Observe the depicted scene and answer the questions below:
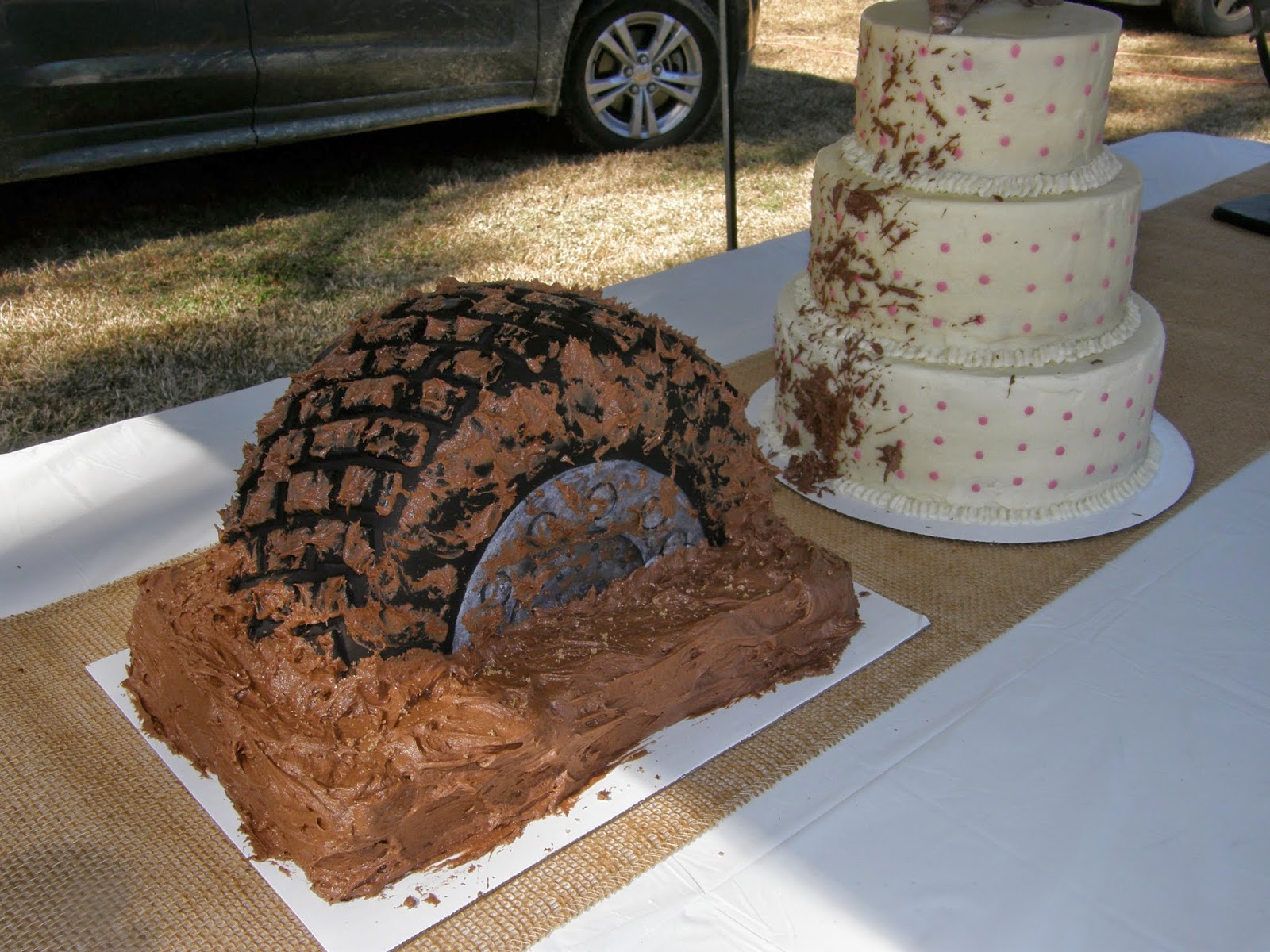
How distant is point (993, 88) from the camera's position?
70.7 inches

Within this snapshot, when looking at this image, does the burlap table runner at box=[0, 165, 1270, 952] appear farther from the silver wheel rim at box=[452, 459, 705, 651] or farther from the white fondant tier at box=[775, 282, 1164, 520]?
the silver wheel rim at box=[452, 459, 705, 651]

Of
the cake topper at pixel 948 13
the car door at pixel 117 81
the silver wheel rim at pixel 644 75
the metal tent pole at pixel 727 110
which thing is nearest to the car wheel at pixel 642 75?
the silver wheel rim at pixel 644 75

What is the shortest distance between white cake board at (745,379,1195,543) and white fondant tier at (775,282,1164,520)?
3 cm

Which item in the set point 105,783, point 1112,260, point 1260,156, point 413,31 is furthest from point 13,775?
point 1260,156

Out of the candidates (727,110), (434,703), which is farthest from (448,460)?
(727,110)

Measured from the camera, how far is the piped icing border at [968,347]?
6.37 feet

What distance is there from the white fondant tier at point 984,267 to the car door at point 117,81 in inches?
101

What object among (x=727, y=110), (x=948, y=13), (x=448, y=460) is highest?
(x=948, y=13)

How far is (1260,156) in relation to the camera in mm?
4148

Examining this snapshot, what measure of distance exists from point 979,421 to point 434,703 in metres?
1.15

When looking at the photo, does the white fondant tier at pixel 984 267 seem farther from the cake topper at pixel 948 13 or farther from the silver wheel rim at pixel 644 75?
the silver wheel rim at pixel 644 75

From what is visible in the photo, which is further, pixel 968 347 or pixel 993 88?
pixel 968 347

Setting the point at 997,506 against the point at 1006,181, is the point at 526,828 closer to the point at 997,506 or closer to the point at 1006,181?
the point at 997,506

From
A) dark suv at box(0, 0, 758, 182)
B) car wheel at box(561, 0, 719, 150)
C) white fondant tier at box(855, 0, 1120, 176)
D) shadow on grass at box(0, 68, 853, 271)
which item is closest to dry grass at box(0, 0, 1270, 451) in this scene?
shadow on grass at box(0, 68, 853, 271)
